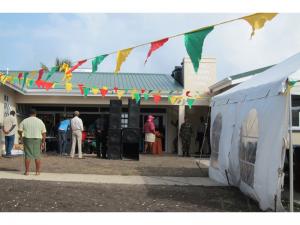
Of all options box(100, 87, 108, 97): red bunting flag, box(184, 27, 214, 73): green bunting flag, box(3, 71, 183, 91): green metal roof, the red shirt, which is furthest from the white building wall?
box(184, 27, 214, 73): green bunting flag

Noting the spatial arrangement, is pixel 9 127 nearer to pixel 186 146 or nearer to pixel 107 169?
pixel 107 169

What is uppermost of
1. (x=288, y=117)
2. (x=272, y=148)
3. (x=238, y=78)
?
(x=238, y=78)

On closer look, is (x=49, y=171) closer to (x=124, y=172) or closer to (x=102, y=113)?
(x=124, y=172)

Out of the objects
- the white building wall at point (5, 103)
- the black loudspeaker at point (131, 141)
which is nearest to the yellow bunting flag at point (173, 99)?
the black loudspeaker at point (131, 141)

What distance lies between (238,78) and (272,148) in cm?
1124

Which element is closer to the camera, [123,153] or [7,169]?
[7,169]

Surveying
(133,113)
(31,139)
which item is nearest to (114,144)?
(133,113)

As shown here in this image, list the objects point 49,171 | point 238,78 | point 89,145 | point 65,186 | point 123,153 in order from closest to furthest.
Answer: point 65,186, point 49,171, point 123,153, point 238,78, point 89,145

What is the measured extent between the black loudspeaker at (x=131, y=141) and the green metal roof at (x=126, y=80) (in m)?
5.33

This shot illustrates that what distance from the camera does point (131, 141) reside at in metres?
16.5

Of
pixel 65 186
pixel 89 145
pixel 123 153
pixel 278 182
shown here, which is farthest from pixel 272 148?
pixel 89 145

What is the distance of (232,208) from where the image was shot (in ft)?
24.4

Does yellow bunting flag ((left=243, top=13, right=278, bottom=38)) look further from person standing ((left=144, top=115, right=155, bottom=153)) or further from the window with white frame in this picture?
person standing ((left=144, top=115, right=155, bottom=153))

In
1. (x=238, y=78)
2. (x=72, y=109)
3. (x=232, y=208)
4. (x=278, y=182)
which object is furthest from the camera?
(x=72, y=109)
